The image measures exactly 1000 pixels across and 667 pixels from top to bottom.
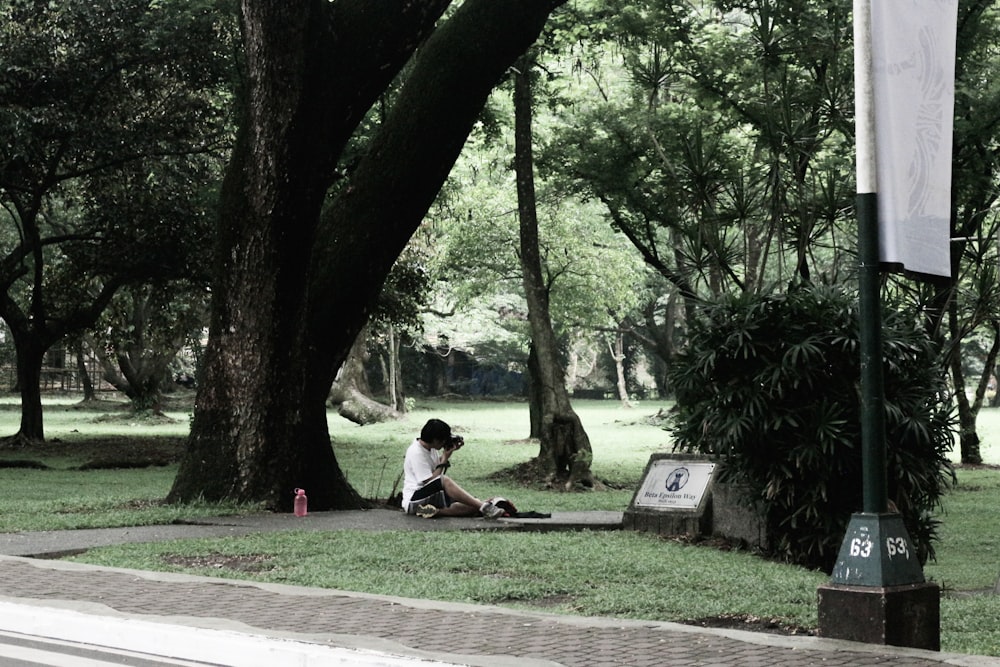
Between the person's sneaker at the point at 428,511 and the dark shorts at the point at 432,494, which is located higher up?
the dark shorts at the point at 432,494

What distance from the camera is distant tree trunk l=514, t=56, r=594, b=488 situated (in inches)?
861

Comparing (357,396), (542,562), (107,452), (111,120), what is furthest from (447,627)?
(357,396)

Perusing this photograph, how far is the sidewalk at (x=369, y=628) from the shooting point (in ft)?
20.9

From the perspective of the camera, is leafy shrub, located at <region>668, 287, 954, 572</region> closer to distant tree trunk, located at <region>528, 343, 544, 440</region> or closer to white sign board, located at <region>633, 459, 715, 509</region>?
white sign board, located at <region>633, 459, 715, 509</region>

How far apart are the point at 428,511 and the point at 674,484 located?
8.44 feet

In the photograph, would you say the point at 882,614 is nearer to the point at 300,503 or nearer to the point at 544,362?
the point at 300,503

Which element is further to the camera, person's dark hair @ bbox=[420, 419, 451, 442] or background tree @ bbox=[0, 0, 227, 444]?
background tree @ bbox=[0, 0, 227, 444]

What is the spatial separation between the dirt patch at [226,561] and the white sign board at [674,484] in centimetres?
434

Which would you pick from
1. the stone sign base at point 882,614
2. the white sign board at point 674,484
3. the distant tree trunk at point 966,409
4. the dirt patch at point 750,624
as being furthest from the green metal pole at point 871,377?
the distant tree trunk at point 966,409

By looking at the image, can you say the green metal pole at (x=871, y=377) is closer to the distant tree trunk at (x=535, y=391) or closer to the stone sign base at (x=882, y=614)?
the stone sign base at (x=882, y=614)

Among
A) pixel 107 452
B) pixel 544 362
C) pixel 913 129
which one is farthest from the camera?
pixel 107 452

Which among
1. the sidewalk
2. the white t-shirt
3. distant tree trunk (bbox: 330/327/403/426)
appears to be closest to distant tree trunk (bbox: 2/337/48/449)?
distant tree trunk (bbox: 330/327/403/426)

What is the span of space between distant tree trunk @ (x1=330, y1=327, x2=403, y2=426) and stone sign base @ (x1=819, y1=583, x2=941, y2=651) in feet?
107

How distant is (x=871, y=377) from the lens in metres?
7.11
